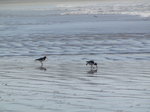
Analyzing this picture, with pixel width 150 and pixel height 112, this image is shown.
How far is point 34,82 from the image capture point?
15.6 meters

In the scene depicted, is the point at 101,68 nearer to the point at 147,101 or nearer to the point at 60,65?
the point at 60,65

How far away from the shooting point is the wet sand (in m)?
11.9

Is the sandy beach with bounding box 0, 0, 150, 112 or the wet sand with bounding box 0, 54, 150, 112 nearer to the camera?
the wet sand with bounding box 0, 54, 150, 112

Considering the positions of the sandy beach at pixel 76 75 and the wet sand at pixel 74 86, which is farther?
the sandy beach at pixel 76 75

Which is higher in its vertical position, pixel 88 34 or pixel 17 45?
pixel 88 34

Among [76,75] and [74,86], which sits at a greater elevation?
[76,75]

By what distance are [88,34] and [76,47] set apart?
24.3 ft

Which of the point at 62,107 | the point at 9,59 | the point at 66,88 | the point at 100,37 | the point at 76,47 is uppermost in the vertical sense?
the point at 100,37

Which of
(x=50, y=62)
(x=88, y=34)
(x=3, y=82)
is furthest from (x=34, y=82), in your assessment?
(x=88, y=34)

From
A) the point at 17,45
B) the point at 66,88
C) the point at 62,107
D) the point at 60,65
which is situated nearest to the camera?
the point at 62,107

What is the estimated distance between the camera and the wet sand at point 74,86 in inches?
468

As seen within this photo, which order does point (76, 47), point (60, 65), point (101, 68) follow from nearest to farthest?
point (101, 68) < point (60, 65) < point (76, 47)

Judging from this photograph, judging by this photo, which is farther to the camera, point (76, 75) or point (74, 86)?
point (76, 75)

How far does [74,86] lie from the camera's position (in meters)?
14.6
